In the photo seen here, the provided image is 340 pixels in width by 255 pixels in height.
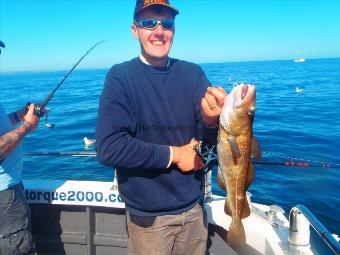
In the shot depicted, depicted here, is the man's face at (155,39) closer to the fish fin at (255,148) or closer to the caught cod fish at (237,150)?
the caught cod fish at (237,150)

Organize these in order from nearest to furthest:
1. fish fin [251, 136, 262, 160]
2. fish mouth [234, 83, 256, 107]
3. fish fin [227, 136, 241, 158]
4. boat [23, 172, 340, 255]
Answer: fish mouth [234, 83, 256, 107], fish fin [227, 136, 241, 158], fish fin [251, 136, 262, 160], boat [23, 172, 340, 255]

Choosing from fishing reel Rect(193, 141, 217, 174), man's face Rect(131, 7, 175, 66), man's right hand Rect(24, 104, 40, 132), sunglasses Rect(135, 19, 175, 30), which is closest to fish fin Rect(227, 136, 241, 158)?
fishing reel Rect(193, 141, 217, 174)

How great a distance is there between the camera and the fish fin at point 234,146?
2557 millimetres

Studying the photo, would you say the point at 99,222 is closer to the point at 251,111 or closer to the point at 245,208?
the point at 245,208

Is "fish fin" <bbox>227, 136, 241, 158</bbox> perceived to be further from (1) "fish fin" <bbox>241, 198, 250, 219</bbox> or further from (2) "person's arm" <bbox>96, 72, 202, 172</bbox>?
(1) "fish fin" <bbox>241, 198, 250, 219</bbox>

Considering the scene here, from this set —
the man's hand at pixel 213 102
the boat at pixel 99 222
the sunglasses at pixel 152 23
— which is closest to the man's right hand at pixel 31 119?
the boat at pixel 99 222

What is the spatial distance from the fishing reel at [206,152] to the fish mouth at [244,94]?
→ 53 cm

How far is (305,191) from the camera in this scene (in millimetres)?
8391

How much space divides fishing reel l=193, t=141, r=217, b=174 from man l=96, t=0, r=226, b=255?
0.04 meters

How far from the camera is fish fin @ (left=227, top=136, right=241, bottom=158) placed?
8.39 ft

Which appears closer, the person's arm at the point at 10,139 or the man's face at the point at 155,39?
the man's face at the point at 155,39

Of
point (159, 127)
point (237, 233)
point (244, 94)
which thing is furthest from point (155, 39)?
point (237, 233)

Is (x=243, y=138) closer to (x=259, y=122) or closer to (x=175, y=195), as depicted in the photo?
(x=175, y=195)

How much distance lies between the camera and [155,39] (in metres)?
2.79
